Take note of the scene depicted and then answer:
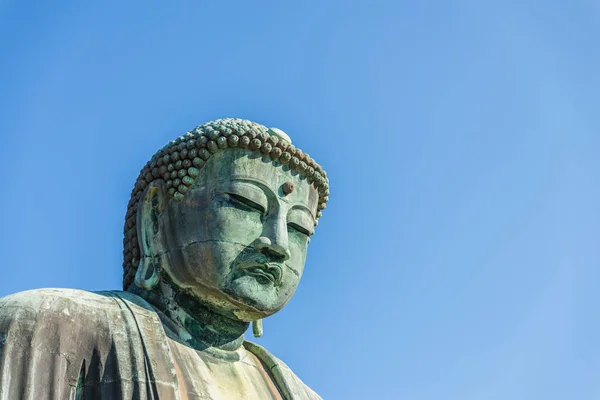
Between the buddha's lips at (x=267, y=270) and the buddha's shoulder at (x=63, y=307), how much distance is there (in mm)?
989

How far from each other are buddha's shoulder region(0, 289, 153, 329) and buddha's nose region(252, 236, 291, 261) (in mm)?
1147

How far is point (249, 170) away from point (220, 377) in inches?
75.9

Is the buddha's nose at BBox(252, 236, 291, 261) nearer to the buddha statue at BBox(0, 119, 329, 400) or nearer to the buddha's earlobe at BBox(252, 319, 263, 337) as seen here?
the buddha statue at BBox(0, 119, 329, 400)

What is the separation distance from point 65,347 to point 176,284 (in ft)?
4.93

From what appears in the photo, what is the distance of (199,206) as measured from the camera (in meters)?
13.4

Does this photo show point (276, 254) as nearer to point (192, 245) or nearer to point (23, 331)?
point (192, 245)

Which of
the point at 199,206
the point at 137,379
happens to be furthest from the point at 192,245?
the point at 137,379

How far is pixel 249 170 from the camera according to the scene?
44.5ft

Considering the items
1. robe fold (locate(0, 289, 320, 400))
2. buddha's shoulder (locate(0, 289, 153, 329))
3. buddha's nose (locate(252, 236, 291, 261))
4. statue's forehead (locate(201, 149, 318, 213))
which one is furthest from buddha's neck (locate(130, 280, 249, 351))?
statue's forehead (locate(201, 149, 318, 213))

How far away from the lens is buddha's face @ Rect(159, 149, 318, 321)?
13.1 metres

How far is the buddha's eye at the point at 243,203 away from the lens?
43.9 ft

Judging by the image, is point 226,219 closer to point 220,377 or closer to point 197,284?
point 197,284

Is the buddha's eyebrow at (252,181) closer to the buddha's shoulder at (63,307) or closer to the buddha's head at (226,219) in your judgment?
the buddha's head at (226,219)

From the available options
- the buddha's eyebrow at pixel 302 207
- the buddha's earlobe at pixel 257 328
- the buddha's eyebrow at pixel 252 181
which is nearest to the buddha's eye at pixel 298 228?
the buddha's eyebrow at pixel 302 207
